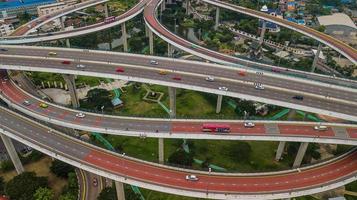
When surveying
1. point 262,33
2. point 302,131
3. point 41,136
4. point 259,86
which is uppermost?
point 259,86

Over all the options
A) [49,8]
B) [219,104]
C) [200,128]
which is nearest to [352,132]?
[200,128]

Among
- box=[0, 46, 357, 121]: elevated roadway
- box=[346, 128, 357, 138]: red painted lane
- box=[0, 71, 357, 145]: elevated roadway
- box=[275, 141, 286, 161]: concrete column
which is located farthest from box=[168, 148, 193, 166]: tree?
box=[346, 128, 357, 138]: red painted lane

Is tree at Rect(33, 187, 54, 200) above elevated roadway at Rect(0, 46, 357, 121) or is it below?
below

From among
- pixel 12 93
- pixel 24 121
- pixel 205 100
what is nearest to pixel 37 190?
pixel 24 121

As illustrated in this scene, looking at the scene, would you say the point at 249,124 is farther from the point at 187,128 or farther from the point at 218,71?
the point at 218,71

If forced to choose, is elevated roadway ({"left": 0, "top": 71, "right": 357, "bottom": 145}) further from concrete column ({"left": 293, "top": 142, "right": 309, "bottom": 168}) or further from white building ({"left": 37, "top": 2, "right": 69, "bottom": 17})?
white building ({"left": 37, "top": 2, "right": 69, "bottom": 17})

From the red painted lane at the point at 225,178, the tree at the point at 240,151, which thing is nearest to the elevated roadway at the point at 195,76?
the red painted lane at the point at 225,178
